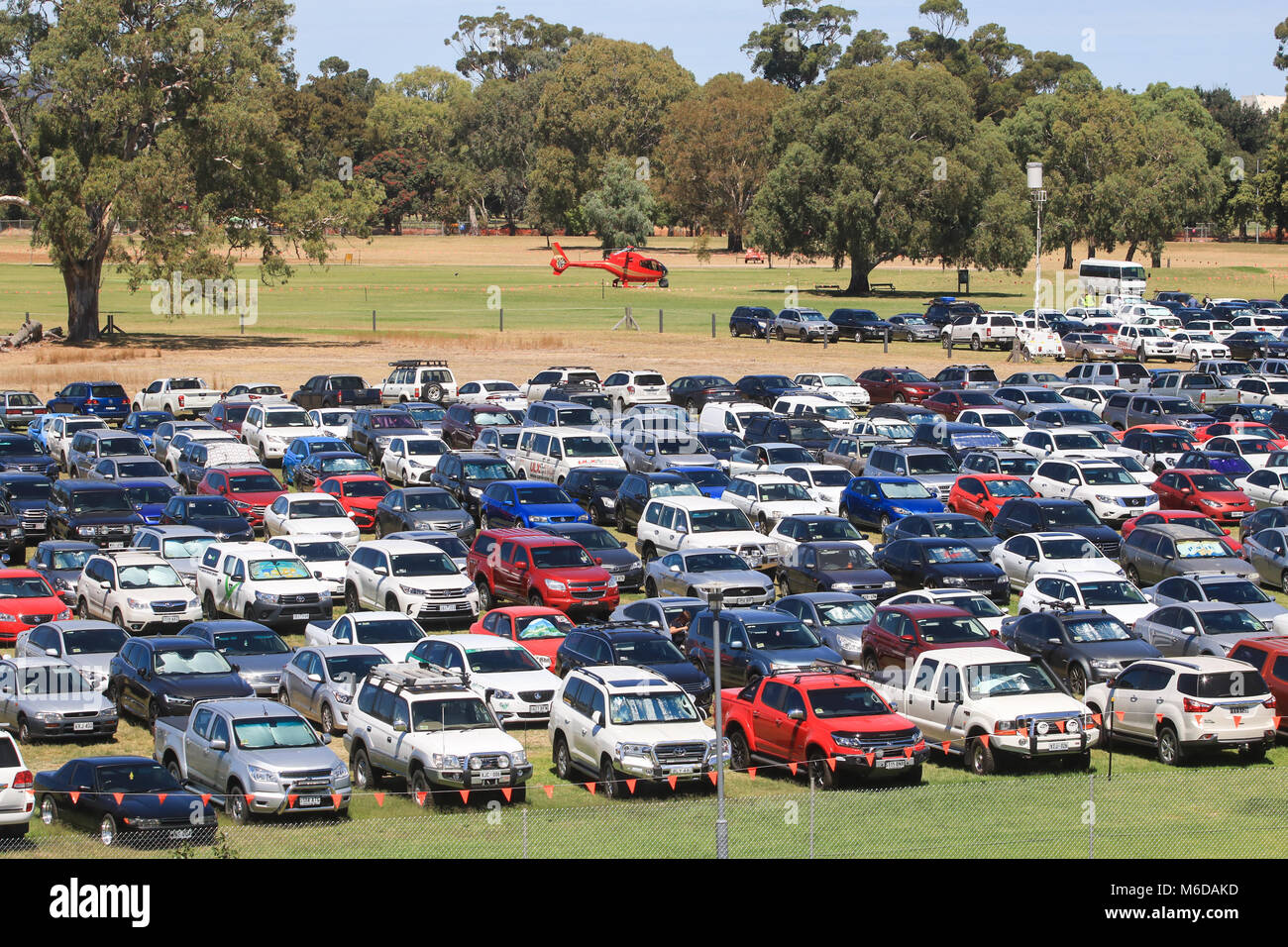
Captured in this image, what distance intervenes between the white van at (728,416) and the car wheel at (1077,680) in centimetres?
2102

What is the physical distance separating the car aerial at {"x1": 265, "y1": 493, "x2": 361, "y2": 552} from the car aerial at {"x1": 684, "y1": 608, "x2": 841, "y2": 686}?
1033 cm

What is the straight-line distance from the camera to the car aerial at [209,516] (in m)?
31.9

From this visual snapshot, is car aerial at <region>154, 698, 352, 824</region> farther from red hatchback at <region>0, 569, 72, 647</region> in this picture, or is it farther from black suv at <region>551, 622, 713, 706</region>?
red hatchback at <region>0, 569, 72, 647</region>

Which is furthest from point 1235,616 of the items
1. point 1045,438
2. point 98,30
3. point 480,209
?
point 480,209

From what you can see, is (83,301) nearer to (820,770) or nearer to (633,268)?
(633,268)

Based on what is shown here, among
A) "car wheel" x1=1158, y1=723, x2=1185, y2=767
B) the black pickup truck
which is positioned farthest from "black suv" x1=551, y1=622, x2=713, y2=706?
the black pickup truck

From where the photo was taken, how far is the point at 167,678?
21797 millimetres

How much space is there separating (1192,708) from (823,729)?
4.86 meters

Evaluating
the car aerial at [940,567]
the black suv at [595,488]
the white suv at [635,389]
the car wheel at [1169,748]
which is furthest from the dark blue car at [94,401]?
the car wheel at [1169,748]

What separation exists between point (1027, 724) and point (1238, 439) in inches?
915

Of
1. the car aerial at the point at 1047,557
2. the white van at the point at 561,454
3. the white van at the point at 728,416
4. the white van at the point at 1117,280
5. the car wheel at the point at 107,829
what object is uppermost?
the white van at the point at 1117,280

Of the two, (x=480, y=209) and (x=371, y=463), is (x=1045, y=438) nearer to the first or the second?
(x=371, y=463)

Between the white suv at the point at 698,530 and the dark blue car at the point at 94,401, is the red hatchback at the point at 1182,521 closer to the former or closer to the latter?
the white suv at the point at 698,530

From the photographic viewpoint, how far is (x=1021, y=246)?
96.8 m
